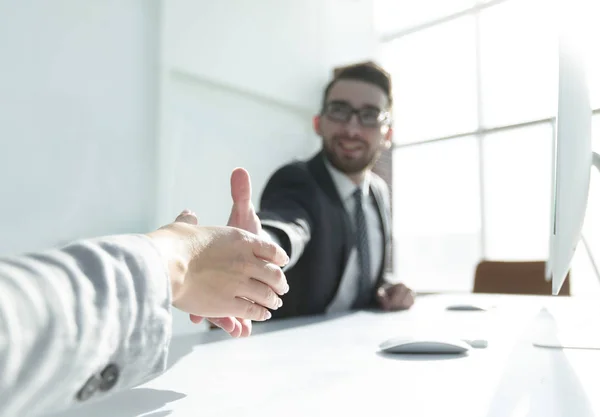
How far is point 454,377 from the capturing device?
56 centimetres

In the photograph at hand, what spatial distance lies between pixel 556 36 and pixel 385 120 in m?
1.26

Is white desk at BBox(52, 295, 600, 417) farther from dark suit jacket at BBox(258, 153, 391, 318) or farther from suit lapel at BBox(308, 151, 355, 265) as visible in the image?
suit lapel at BBox(308, 151, 355, 265)

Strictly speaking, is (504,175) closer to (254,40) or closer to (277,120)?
(277,120)

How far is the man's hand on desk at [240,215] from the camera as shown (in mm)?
654

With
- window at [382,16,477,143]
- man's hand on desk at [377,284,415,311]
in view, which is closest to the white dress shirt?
man's hand on desk at [377,284,415,311]

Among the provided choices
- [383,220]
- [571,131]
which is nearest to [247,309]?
[571,131]

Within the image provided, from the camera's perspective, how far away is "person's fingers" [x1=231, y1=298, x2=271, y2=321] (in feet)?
1.80

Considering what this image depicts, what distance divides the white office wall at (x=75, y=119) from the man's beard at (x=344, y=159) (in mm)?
1496

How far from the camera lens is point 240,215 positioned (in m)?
0.80

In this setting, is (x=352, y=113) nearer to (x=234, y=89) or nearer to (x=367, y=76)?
(x=367, y=76)

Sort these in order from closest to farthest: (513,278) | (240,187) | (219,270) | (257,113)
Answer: (219,270)
(240,187)
(513,278)
(257,113)

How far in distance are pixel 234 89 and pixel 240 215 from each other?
2.94 m

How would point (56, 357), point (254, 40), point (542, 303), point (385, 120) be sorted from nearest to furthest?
point (56, 357)
point (542, 303)
point (385, 120)
point (254, 40)

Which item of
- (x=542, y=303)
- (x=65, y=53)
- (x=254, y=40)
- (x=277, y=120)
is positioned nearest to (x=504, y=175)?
(x=277, y=120)
